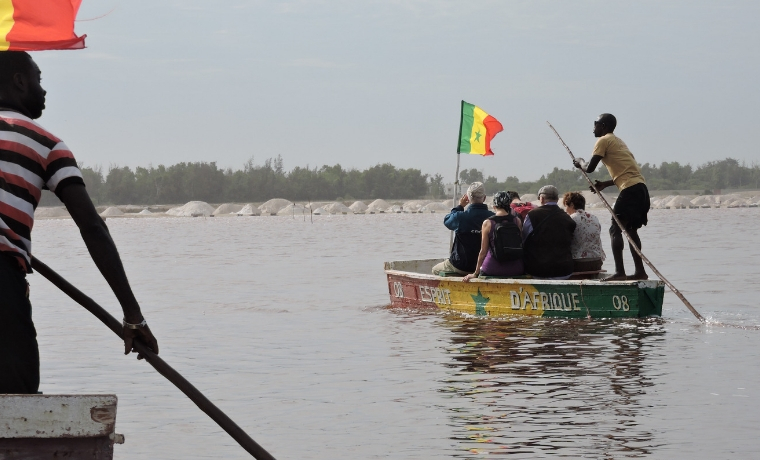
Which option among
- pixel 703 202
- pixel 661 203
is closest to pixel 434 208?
pixel 661 203

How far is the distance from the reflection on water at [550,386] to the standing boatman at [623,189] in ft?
2.45

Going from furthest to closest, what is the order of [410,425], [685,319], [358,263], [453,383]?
[358,263], [685,319], [453,383], [410,425]

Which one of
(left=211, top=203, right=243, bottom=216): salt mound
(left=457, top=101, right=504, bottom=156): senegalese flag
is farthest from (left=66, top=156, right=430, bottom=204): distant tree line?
(left=457, top=101, right=504, bottom=156): senegalese flag

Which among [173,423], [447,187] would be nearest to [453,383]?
[173,423]

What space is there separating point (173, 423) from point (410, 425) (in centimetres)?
164

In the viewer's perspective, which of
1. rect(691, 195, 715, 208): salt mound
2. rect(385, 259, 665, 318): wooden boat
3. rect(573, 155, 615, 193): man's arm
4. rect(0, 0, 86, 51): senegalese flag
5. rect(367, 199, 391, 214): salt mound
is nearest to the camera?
rect(0, 0, 86, 51): senegalese flag

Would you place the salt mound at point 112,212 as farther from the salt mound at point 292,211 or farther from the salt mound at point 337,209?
the salt mound at point 337,209

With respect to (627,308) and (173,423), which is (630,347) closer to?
(627,308)

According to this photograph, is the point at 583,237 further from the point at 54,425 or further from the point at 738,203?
the point at 738,203

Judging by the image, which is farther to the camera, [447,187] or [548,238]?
[447,187]

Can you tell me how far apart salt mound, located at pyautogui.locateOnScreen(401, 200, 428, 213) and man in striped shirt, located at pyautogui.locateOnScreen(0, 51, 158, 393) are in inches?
5579

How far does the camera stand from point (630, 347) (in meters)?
11.0

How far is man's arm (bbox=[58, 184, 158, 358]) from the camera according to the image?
3.87m

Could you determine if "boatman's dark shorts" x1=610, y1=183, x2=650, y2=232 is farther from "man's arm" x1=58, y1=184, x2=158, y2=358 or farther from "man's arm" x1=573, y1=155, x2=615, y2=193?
"man's arm" x1=58, y1=184, x2=158, y2=358
